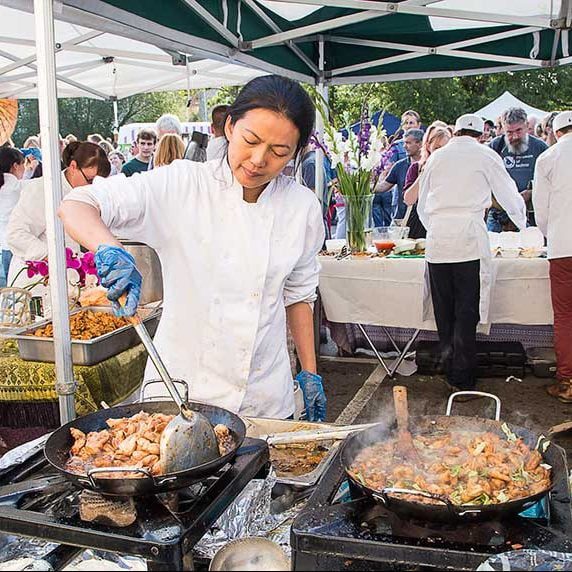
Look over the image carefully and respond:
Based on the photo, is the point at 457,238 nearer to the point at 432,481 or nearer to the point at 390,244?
the point at 390,244

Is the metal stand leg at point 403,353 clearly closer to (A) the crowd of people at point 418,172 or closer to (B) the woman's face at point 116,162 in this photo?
(A) the crowd of people at point 418,172

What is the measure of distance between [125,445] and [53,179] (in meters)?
1.10

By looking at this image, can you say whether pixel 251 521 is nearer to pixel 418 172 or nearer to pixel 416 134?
pixel 418 172

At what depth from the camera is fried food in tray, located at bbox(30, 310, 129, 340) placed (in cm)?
294

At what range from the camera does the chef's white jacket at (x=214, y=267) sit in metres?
1.98

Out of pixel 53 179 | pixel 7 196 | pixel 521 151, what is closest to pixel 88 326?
pixel 53 179

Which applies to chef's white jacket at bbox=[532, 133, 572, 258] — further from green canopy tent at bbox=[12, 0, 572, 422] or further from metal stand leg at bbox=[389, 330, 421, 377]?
metal stand leg at bbox=[389, 330, 421, 377]

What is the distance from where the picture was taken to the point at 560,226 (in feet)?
15.5

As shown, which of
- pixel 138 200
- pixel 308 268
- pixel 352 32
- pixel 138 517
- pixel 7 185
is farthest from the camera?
pixel 7 185

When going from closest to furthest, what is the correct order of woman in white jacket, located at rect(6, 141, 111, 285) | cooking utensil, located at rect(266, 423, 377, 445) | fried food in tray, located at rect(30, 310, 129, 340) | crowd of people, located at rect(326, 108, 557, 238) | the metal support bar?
cooking utensil, located at rect(266, 423, 377, 445) < fried food in tray, located at rect(30, 310, 129, 340) < the metal support bar < woman in white jacket, located at rect(6, 141, 111, 285) < crowd of people, located at rect(326, 108, 557, 238)

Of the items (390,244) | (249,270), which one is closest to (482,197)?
(390,244)

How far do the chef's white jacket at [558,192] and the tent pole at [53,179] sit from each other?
12.0 feet

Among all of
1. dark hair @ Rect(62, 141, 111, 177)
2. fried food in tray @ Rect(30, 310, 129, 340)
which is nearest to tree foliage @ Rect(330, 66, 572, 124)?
dark hair @ Rect(62, 141, 111, 177)

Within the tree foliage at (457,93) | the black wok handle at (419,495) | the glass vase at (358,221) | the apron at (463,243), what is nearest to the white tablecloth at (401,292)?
the apron at (463,243)
